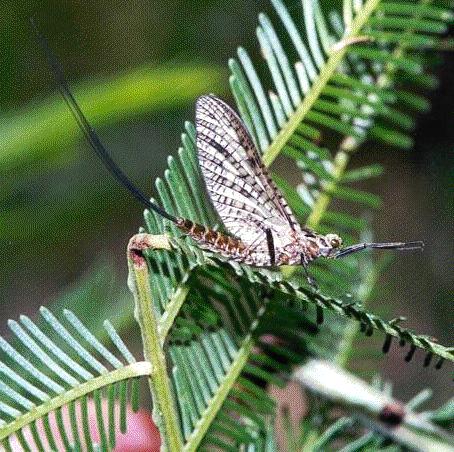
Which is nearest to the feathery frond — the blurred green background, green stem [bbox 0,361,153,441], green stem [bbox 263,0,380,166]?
green stem [bbox 0,361,153,441]

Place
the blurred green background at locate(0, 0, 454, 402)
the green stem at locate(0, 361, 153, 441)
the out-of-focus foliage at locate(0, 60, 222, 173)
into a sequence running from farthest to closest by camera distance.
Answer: the blurred green background at locate(0, 0, 454, 402) < the out-of-focus foliage at locate(0, 60, 222, 173) < the green stem at locate(0, 361, 153, 441)

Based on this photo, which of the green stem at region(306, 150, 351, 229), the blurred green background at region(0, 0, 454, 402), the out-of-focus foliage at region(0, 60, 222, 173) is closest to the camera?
the green stem at region(306, 150, 351, 229)

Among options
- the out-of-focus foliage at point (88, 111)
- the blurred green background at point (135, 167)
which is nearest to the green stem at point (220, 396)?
the out-of-focus foliage at point (88, 111)

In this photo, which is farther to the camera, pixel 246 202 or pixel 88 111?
pixel 88 111

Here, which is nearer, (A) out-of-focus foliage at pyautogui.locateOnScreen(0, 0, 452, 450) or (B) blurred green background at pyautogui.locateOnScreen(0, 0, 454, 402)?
(A) out-of-focus foliage at pyautogui.locateOnScreen(0, 0, 452, 450)

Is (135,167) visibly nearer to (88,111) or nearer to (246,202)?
(88,111)

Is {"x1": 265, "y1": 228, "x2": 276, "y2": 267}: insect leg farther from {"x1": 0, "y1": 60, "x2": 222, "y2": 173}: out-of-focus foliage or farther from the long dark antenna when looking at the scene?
{"x1": 0, "y1": 60, "x2": 222, "y2": 173}: out-of-focus foliage

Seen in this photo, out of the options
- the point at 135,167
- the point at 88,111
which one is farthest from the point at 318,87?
the point at 135,167
